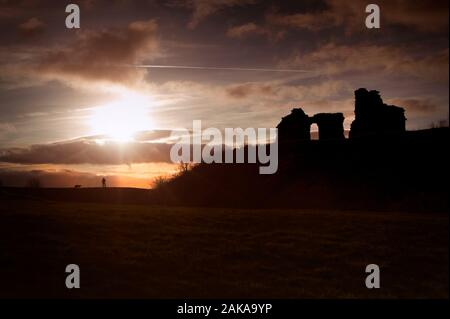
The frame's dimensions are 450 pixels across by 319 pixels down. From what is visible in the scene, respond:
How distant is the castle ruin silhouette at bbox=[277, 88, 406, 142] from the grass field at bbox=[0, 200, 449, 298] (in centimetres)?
4391

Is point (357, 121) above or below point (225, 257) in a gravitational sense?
above

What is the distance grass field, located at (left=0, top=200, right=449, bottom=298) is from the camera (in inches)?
683

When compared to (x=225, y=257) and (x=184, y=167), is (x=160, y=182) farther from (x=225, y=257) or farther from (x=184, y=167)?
(x=225, y=257)

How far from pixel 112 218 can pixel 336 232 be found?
15.3 m

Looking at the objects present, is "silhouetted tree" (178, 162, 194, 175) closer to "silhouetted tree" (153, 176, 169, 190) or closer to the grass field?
"silhouetted tree" (153, 176, 169, 190)

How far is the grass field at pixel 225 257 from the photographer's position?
683 inches

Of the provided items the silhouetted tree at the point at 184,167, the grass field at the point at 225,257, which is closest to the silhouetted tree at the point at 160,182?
the silhouetted tree at the point at 184,167

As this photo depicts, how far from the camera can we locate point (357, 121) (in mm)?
74500

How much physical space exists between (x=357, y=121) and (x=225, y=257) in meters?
57.5

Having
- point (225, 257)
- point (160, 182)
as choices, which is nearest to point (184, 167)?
point (160, 182)

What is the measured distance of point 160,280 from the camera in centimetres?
1814

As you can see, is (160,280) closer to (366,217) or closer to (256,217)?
(256,217)

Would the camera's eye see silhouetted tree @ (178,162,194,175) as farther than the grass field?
Yes

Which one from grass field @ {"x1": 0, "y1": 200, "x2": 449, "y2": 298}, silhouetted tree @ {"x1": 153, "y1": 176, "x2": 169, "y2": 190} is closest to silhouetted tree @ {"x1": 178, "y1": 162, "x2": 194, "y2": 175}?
silhouetted tree @ {"x1": 153, "y1": 176, "x2": 169, "y2": 190}
